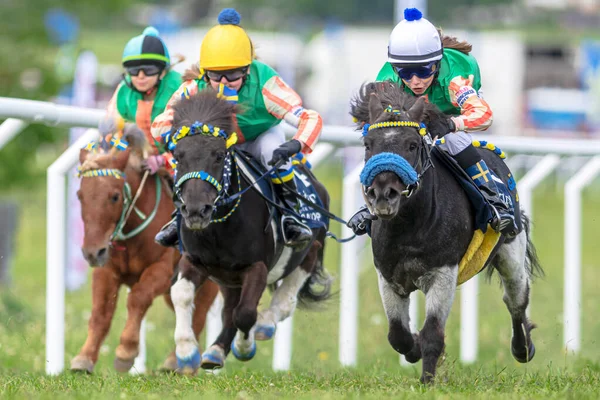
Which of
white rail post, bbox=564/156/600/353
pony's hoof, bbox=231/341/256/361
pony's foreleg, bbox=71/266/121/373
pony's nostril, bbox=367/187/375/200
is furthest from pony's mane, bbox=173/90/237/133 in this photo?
white rail post, bbox=564/156/600/353

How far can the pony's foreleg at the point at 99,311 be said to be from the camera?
702cm

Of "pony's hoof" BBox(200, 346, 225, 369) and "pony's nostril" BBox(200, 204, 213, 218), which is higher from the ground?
"pony's nostril" BBox(200, 204, 213, 218)

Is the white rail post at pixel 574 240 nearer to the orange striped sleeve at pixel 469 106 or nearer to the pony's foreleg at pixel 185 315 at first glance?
the orange striped sleeve at pixel 469 106

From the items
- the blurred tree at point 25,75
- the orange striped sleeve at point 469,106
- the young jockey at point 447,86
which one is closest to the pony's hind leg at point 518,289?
the young jockey at point 447,86

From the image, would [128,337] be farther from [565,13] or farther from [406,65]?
[565,13]

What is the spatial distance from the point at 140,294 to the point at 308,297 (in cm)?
121

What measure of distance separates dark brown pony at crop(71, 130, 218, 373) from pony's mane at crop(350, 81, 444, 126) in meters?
1.79

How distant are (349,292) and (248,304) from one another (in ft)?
7.36

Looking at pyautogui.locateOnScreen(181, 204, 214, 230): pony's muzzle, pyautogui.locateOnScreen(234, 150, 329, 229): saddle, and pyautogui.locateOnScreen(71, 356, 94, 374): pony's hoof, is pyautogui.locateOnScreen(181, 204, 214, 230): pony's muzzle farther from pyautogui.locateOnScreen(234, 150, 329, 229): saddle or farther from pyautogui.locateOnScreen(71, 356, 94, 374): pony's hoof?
pyautogui.locateOnScreen(71, 356, 94, 374): pony's hoof

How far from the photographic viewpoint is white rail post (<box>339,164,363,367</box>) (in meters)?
8.44

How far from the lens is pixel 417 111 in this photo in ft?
19.0

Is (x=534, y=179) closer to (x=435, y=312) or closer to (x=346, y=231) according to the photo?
(x=346, y=231)

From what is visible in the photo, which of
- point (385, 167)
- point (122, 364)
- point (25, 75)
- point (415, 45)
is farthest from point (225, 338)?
point (25, 75)

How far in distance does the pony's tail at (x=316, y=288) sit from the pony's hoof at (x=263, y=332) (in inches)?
38.7
